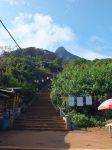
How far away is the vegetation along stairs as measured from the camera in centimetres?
2508

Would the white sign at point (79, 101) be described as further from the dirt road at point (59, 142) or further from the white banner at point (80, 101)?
the dirt road at point (59, 142)

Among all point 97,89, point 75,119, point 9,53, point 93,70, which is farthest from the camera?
point 9,53

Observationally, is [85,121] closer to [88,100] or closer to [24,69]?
[88,100]

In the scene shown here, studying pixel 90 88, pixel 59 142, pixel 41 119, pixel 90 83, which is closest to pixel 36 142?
pixel 59 142

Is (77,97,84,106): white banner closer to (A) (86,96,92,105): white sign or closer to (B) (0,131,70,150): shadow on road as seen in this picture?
(A) (86,96,92,105): white sign

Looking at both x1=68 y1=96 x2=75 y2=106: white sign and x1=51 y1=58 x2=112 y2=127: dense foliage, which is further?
x1=68 y1=96 x2=75 y2=106: white sign

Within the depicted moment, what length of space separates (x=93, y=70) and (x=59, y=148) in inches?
632

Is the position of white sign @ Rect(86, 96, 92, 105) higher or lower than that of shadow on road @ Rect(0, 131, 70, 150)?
higher

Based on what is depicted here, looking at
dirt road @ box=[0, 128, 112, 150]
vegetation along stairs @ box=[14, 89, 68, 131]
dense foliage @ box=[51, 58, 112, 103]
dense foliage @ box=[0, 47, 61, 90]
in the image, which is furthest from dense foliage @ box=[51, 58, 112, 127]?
dirt road @ box=[0, 128, 112, 150]

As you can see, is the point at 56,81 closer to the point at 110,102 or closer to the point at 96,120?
the point at 96,120

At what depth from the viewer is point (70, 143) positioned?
17.8 meters

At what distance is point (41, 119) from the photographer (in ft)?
91.6

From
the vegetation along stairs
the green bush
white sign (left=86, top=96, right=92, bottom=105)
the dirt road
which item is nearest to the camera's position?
the dirt road

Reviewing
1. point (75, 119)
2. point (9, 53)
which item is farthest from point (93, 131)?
point (9, 53)
